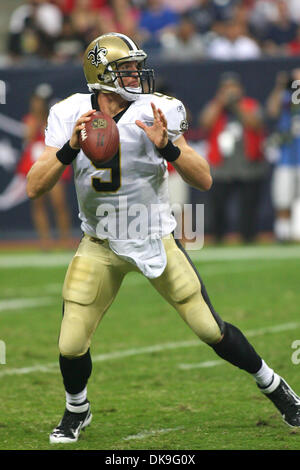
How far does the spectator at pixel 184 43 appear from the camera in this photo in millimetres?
11930

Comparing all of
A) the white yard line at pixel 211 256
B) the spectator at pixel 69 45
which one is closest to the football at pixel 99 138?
the white yard line at pixel 211 256

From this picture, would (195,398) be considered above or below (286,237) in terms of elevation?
above

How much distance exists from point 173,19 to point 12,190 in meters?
3.43

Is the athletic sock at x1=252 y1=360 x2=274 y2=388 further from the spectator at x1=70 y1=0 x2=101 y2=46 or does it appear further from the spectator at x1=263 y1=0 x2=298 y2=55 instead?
the spectator at x1=263 y1=0 x2=298 y2=55

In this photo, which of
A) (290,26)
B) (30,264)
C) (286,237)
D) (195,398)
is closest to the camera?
(195,398)

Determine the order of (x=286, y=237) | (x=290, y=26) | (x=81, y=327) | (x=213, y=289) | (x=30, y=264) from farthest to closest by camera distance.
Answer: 1. (x=290, y=26)
2. (x=286, y=237)
3. (x=30, y=264)
4. (x=213, y=289)
5. (x=81, y=327)


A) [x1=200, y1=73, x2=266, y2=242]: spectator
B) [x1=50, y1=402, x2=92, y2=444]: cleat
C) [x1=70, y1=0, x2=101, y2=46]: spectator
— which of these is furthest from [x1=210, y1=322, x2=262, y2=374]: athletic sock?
[x1=70, y1=0, x2=101, y2=46]: spectator

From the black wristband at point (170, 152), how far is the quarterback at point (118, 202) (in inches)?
0.6

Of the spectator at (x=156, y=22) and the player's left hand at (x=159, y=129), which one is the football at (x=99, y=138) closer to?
the player's left hand at (x=159, y=129)

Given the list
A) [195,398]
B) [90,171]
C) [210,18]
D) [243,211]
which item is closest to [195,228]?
[243,211]

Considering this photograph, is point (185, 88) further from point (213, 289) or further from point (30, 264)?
point (213, 289)

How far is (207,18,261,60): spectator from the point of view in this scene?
11906 mm

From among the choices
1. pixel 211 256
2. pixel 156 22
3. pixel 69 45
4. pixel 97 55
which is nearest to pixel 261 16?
pixel 156 22

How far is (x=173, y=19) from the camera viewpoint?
13.1 m
